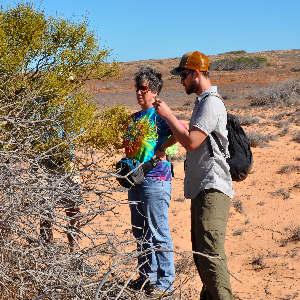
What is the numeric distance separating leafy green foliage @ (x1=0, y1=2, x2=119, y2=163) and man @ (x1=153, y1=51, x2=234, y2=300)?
115 centimetres

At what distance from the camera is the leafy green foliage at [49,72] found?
3.29 meters

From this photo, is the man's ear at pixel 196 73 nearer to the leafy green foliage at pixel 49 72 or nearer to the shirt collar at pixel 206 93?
the shirt collar at pixel 206 93

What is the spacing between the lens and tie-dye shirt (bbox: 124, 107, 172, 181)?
2.97 metres

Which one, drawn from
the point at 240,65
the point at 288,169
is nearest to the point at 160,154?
the point at 288,169

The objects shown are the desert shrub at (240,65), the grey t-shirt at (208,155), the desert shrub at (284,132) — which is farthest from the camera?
the desert shrub at (240,65)

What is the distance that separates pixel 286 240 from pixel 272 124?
8.09m

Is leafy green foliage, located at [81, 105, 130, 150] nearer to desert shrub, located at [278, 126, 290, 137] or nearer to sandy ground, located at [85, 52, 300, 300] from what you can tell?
sandy ground, located at [85, 52, 300, 300]

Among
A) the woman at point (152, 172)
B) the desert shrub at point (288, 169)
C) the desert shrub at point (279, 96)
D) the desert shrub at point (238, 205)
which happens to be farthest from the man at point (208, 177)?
the desert shrub at point (279, 96)

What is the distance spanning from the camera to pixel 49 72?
3.46m

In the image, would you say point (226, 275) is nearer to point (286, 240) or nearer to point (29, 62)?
point (29, 62)

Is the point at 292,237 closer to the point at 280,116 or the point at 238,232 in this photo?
the point at 238,232

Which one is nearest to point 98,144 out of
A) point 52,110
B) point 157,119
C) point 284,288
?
point 52,110

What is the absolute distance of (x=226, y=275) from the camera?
8.22 ft

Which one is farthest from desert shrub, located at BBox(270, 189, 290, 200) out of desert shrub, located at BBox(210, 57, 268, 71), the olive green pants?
desert shrub, located at BBox(210, 57, 268, 71)
